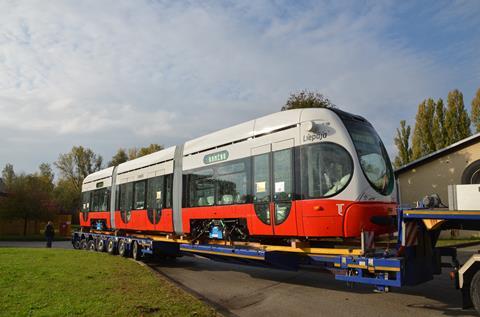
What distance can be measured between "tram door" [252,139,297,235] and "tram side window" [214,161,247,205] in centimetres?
46

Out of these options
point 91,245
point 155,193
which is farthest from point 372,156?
point 91,245

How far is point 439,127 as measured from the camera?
37344mm

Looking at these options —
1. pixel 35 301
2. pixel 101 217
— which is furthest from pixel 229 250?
pixel 101 217

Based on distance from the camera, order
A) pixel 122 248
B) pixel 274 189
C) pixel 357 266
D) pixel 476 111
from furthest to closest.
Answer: pixel 476 111, pixel 122 248, pixel 274 189, pixel 357 266

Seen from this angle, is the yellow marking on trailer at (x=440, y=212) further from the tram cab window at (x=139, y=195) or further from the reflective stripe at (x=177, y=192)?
the tram cab window at (x=139, y=195)

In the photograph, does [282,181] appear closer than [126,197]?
Yes

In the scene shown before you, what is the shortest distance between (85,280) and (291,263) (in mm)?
4862

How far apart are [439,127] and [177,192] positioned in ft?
104

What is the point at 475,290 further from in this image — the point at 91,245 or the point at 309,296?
the point at 91,245

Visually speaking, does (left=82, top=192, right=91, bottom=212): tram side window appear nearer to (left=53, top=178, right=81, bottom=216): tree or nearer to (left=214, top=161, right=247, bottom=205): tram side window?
(left=214, top=161, right=247, bottom=205): tram side window

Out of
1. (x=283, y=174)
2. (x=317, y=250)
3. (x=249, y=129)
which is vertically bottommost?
(x=317, y=250)

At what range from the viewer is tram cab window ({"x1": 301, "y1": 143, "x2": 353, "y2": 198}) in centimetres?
815

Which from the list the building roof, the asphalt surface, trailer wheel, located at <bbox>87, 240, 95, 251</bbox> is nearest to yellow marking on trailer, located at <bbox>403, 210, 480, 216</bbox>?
the asphalt surface

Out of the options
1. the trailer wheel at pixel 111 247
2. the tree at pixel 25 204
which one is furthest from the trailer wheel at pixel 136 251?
the tree at pixel 25 204
